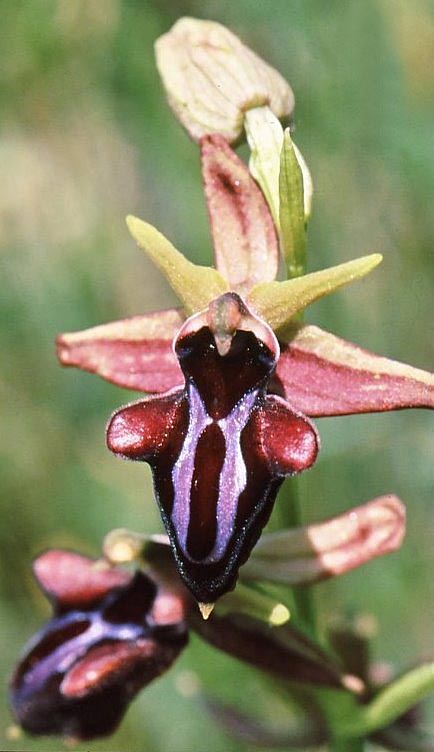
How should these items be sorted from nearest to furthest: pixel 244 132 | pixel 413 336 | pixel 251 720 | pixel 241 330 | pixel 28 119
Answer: pixel 241 330, pixel 244 132, pixel 251 720, pixel 413 336, pixel 28 119

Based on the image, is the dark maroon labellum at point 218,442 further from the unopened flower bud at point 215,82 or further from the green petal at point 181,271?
the unopened flower bud at point 215,82

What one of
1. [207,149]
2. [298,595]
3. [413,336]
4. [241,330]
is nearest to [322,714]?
[298,595]

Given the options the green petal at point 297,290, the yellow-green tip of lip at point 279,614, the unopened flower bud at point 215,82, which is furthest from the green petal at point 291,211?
the yellow-green tip of lip at point 279,614

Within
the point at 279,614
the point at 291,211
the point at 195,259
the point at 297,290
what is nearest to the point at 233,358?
the point at 297,290

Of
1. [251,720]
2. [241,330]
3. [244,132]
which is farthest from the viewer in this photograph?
[251,720]

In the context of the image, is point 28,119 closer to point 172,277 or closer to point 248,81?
point 248,81

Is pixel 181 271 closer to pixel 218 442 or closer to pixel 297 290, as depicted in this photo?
pixel 297 290
